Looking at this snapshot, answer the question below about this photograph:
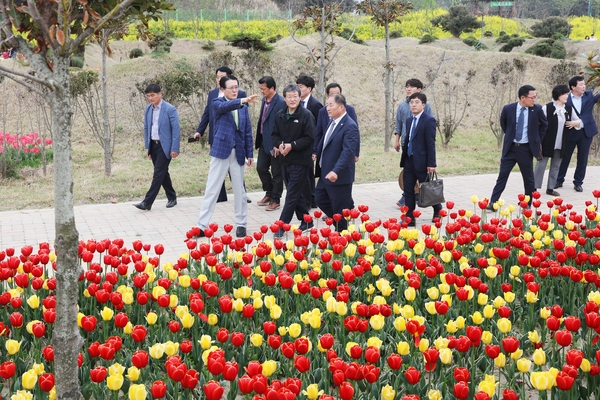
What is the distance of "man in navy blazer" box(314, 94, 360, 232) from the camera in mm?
7164

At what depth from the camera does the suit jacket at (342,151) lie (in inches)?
282

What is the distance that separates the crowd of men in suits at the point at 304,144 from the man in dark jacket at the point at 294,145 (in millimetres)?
12

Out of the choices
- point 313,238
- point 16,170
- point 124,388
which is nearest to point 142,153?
point 16,170

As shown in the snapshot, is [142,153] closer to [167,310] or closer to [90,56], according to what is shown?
[167,310]

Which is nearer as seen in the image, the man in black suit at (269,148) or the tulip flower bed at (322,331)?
the tulip flower bed at (322,331)

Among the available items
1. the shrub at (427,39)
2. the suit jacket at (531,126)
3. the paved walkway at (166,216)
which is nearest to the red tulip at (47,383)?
the paved walkway at (166,216)

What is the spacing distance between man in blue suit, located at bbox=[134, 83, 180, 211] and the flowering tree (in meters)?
5.70

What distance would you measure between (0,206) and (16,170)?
9.11 feet

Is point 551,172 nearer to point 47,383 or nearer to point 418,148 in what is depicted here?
point 418,148

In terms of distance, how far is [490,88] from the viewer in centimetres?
2731

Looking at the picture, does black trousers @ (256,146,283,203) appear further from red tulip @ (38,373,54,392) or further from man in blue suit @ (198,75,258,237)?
red tulip @ (38,373,54,392)

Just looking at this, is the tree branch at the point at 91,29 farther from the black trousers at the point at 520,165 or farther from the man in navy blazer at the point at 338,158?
the black trousers at the point at 520,165

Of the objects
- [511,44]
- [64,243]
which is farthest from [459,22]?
[64,243]

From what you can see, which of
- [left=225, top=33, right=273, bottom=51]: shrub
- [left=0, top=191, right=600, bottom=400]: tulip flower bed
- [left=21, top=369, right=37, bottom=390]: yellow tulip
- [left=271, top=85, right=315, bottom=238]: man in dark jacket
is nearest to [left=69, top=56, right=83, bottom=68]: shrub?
[left=225, top=33, right=273, bottom=51]: shrub
